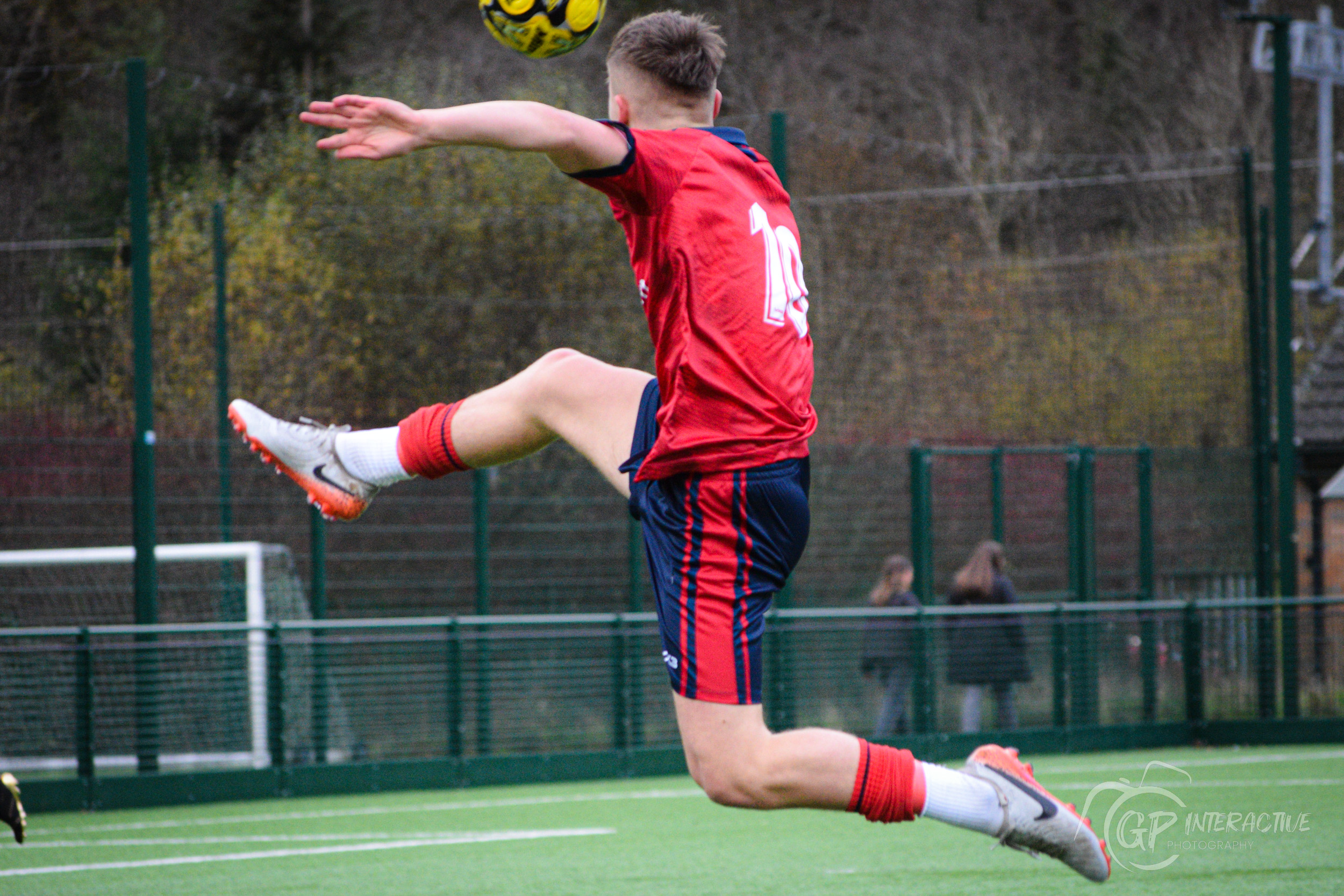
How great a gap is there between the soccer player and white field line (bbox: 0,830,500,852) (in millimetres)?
3650

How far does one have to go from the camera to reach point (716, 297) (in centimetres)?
356

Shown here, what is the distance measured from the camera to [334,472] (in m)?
4.10

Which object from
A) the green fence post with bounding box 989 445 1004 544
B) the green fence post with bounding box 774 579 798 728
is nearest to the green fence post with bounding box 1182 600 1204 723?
the green fence post with bounding box 989 445 1004 544

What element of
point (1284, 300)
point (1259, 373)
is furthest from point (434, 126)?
point (1259, 373)

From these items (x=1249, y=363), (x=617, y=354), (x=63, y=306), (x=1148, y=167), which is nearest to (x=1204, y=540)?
(x=1249, y=363)

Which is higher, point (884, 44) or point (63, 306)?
point (884, 44)

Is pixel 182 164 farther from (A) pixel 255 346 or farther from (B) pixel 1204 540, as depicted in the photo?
(B) pixel 1204 540

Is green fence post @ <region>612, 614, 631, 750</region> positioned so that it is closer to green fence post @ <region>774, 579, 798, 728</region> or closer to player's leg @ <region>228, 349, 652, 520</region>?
green fence post @ <region>774, 579, 798, 728</region>

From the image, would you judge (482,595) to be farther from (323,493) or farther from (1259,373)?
(1259,373)

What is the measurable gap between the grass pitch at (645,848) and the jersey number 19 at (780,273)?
8.22ft

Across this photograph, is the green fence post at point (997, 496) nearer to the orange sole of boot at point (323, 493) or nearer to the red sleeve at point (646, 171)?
the orange sole of boot at point (323, 493)

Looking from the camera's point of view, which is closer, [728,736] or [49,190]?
[728,736]

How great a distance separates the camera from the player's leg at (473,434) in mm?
3975

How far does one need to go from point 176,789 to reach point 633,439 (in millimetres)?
5764
